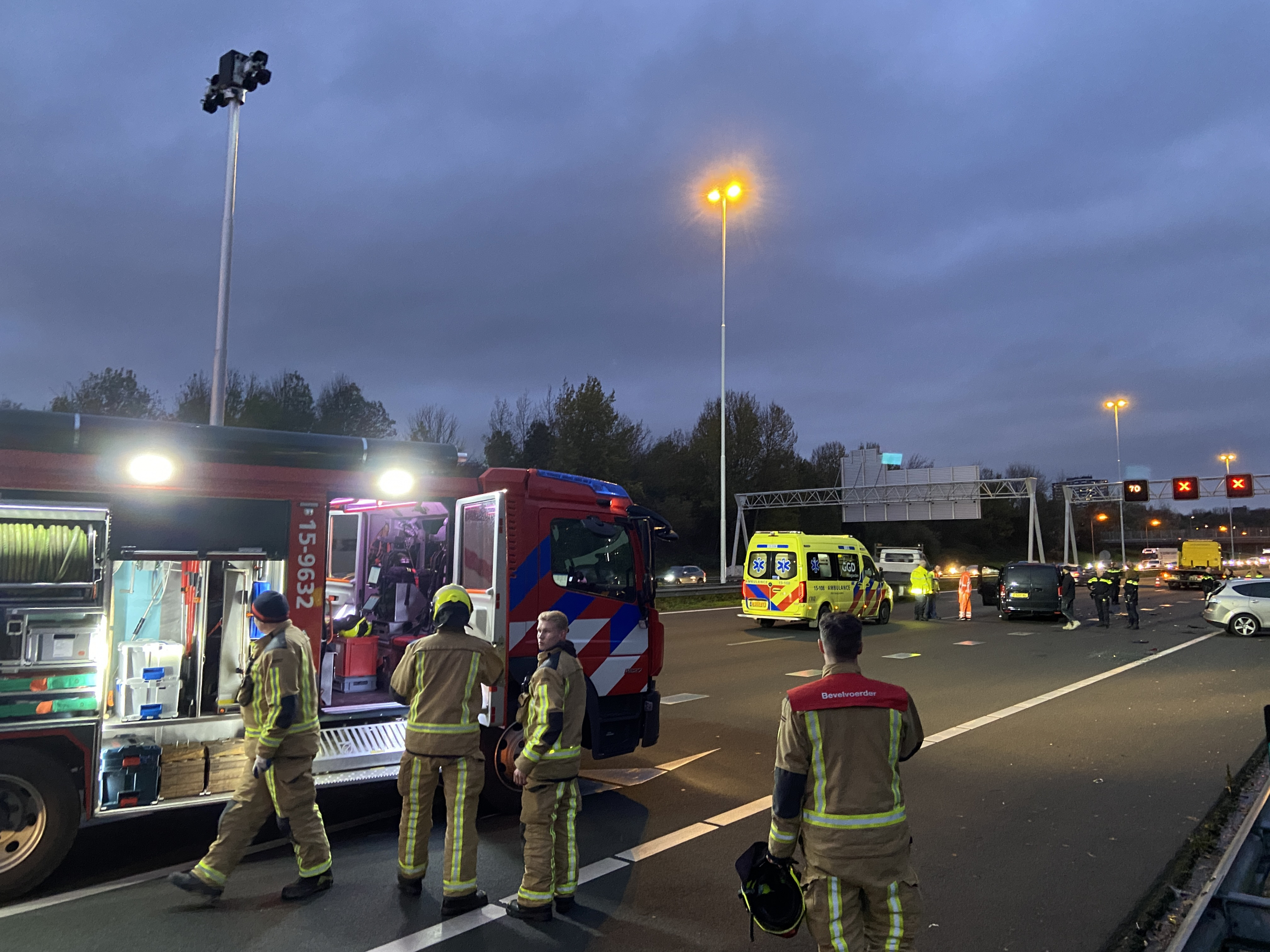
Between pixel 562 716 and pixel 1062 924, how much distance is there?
9.64 feet

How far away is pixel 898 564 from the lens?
41.5m

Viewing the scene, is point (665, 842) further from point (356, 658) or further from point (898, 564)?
point (898, 564)

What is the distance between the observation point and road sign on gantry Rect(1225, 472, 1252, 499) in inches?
1802

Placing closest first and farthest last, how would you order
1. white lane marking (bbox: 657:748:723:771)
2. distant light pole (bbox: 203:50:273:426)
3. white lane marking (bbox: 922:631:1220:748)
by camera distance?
white lane marking (bbox: 657:748:723:771), white lane marking (bbox: 922:631:1220:748), distant light pole (bbox: 203:50:273:426)

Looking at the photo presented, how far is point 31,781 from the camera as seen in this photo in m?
4.71

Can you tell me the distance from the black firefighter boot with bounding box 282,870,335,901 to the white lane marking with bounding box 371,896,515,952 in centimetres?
84

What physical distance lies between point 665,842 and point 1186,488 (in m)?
52.1

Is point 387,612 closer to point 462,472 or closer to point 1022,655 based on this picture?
point 462,472

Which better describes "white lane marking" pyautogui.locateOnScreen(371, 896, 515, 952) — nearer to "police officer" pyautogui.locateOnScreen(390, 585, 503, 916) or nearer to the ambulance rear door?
"police officer" pyautogui.locateOnScreen(390, 585, 503, 916)

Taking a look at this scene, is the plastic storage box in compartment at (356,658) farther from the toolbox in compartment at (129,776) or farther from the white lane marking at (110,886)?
the toolbox in compartment at (129,776)

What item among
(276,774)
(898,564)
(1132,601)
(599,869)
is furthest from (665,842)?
(898,564)


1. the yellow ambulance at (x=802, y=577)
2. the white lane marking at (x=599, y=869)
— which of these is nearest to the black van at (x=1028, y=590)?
the yellow ambulance at (x=802, y=577)

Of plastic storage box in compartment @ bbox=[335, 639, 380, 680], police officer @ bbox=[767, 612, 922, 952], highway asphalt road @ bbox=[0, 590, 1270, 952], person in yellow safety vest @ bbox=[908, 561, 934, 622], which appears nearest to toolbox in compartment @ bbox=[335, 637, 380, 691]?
plastic storage box in compartment @ bbox=[335, 639, 380, 680]

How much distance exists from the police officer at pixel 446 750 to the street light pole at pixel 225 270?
12.6 meters
